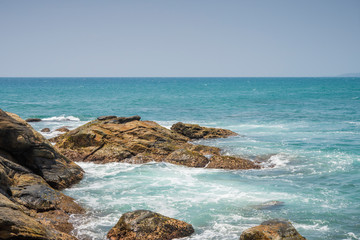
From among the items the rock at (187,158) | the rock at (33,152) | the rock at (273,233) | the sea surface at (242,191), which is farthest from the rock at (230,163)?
the rock at (273,233)

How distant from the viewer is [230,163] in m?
20.8

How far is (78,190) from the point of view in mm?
16375

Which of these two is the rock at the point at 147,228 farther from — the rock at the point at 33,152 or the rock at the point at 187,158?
the rock at the point at 187,158

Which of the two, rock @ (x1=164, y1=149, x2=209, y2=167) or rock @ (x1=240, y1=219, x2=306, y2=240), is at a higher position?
rock @ (x1=240, y1=219, x2=306, y2=240)

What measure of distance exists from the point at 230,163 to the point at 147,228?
10301 mm

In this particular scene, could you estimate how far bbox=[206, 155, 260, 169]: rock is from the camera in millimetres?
20625

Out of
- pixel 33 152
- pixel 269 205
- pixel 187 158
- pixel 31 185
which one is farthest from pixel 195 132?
pixel 31 185

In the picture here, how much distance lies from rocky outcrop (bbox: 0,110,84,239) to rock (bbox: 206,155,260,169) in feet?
25.0

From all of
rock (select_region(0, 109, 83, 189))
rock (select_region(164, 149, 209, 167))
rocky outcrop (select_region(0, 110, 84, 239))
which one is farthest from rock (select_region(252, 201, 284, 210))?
rock (select_region(0, 109, 83, 189))

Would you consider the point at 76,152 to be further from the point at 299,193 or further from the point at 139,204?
the point at 299,193

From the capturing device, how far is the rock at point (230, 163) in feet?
67.7

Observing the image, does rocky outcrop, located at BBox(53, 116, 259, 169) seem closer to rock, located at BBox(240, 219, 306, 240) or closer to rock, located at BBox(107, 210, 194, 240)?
rock, located at BBox(107, 210, 194, 240)

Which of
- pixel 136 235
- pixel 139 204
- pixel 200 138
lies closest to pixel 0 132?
pixel 139 204

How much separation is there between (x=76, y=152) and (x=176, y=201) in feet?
31.5
